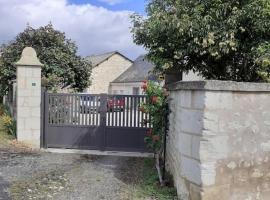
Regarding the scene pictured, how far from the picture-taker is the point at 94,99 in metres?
10.8

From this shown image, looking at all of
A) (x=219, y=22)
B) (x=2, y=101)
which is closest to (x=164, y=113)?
(x=219, y=22)

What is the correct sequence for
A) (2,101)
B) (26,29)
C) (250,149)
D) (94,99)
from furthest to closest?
(2,101) < (26,29) < (94,99) < (250,149)

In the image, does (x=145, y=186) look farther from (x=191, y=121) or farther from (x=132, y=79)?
(x=132, y=79)

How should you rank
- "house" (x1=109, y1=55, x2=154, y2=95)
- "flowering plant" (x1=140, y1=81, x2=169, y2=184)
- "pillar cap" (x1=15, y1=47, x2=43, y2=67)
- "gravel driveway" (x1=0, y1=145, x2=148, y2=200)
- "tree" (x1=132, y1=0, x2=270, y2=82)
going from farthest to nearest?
"house" (x1=109, y1=55, x2=154, y2=95)
"pillar cap" (x1=15, y1=47, x2=43, y2=67)
"tree" (x1=132, y1=0, x2=270, y2=82)
"flowering plant" (x1=140, y1=81, x2=169, y2=184)
"gravel driveway" (x1=0, y1=145, x2=148, y2=200)

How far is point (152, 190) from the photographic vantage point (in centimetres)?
645

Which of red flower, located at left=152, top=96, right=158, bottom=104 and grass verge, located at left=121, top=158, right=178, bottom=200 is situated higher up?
red flower, located at left=152, top=96, right=158, bottom=104

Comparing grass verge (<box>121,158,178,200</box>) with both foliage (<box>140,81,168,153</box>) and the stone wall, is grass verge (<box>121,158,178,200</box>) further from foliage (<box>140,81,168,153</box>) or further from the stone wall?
the stone wall

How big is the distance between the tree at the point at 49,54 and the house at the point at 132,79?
1960 cm

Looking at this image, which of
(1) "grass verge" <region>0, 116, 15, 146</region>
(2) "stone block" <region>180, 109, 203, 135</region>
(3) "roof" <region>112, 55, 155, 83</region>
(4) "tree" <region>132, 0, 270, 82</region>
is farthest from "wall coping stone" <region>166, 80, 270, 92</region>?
(3) "roof" <region>112, 55, 155, 83</region>

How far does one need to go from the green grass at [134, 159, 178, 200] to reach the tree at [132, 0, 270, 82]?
3059 mm

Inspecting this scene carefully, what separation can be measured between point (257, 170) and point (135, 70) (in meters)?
38.3

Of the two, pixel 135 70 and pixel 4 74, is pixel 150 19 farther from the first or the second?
pixel 135 70

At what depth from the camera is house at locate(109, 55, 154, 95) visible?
3966cm

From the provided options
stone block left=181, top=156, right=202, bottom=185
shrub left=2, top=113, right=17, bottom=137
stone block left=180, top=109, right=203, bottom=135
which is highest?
stone block left=180, top=109, right=203, bottom=135
